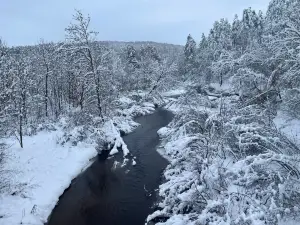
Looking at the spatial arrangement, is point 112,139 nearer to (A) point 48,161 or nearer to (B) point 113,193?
(A) point 48,161

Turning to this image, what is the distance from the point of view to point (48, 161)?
20688 mm

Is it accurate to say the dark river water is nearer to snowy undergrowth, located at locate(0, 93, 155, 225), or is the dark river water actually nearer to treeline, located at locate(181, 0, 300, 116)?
snowy undergrowth, located at locate(0, 93, 155, 225)

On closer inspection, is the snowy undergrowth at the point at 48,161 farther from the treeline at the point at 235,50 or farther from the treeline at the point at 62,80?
the treeline at the point at 235,50

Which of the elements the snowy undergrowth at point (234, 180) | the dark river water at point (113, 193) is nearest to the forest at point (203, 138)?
the snowy undergrowth at point (234, 180)

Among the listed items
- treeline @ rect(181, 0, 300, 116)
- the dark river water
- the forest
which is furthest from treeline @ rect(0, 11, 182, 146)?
treeline @ rect(181, 0, 300, 116)

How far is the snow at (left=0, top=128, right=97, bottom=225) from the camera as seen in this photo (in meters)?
15.0

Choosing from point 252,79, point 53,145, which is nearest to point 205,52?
point 252,79

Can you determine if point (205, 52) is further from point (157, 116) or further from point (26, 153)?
point (26, 153)

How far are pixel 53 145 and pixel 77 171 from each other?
3.43 meters

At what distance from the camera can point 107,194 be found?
18.5m

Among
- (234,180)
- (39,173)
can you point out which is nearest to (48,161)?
(39,173)

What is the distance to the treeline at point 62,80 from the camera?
79.5 ft

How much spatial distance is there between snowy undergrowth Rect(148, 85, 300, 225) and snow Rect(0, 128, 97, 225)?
5766 mm

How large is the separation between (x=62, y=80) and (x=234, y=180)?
34028mm
